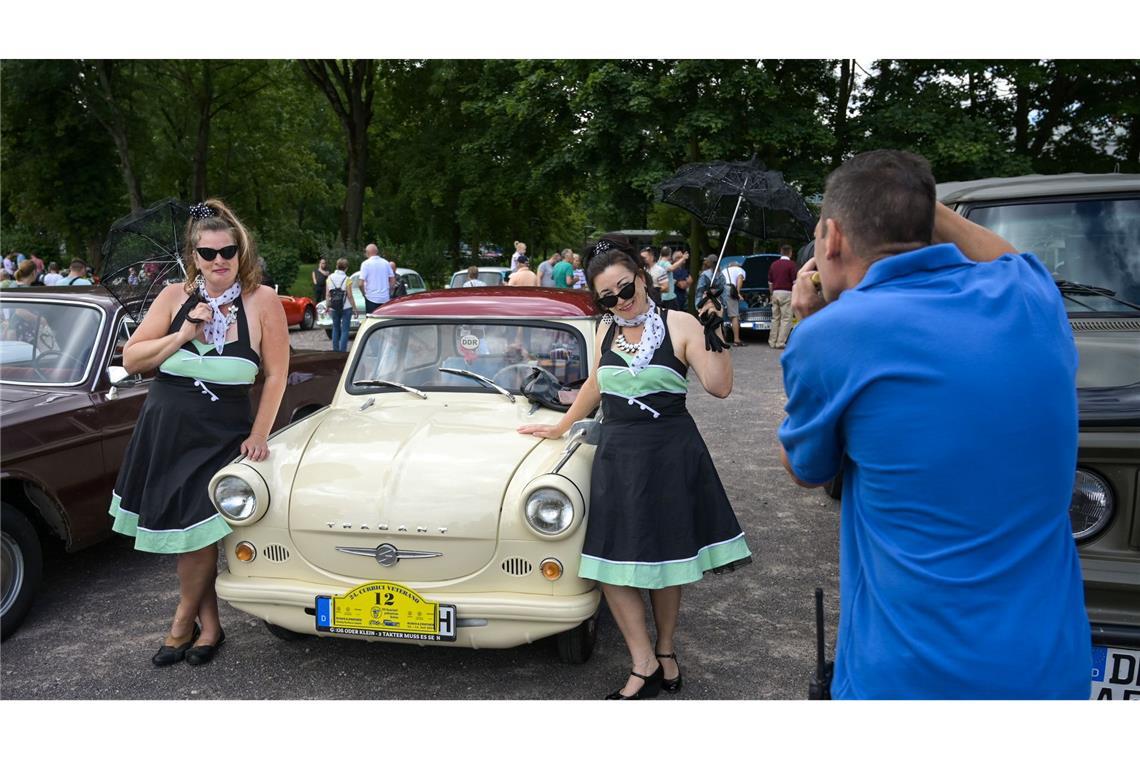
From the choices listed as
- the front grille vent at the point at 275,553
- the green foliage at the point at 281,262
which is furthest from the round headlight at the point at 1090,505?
the green foliage at the point at 281,262

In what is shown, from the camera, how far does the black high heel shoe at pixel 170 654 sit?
4.25 metres

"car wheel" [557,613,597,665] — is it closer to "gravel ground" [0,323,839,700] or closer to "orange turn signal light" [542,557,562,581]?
"gravel ground" [0,323,839,700]

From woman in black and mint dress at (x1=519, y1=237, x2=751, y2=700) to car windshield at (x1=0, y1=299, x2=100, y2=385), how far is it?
11.2ft

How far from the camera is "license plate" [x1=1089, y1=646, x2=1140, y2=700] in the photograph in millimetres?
2764

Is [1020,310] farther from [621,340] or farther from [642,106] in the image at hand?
[642,106]

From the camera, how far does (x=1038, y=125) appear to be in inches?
788

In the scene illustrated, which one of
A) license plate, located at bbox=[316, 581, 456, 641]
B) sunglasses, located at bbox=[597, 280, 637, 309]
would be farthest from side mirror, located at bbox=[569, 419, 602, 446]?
license plate, located at bbox=[316, 581, 456, 641]

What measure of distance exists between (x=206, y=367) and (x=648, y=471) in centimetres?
212

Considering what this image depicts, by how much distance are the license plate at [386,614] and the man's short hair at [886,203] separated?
265cm

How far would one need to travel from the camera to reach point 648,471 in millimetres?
3705

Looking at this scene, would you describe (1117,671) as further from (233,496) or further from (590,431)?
(233,496)

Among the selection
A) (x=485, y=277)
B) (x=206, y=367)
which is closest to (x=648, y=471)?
(x=206, y=367)

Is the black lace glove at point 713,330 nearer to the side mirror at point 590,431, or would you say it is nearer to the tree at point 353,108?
the side mirror at point 590,431

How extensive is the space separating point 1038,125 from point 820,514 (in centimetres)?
1741
